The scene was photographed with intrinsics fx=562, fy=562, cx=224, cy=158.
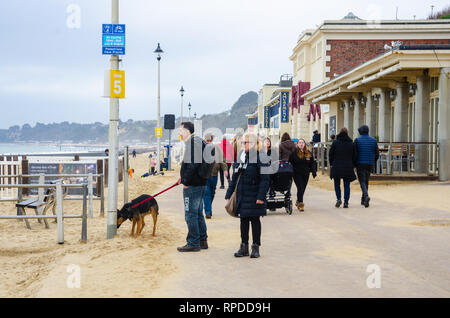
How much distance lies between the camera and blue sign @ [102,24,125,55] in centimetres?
899

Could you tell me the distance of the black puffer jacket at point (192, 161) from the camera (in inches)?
307

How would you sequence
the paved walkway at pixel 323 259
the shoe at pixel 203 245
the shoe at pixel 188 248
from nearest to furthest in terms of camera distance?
the paved walkway at pixel 323 259, the shoe at pixel 188 248, the shoe at pixel 203 245

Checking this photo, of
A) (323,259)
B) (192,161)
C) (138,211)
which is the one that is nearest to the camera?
(323,259)

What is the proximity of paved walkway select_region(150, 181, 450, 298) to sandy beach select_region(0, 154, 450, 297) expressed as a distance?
0.05 ft

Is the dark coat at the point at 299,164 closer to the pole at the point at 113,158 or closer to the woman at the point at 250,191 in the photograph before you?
the pole at the point at 113,158

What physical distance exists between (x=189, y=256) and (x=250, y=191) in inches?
48.5

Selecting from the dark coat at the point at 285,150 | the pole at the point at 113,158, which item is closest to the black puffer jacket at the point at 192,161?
the pole at the point at 113,158

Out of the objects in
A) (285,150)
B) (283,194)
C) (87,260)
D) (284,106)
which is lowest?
(87,260)

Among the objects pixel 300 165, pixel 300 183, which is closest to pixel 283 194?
pixel 300 183

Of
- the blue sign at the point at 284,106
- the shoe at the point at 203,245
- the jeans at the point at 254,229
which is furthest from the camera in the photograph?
the blue sign at the point at 284,106

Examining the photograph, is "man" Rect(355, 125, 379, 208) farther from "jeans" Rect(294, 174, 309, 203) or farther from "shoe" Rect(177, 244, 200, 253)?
"shoe" Rect(177, 244, 200, 253)

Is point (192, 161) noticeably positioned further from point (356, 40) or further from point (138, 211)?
point (356, 40)

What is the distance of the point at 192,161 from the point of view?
782 centimetres

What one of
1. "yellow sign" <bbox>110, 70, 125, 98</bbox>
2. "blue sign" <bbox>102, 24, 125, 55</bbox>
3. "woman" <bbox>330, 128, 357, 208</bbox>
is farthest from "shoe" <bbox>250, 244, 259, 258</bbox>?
A: "woman" <bbox>330, 128, 357, 208</bbox>
